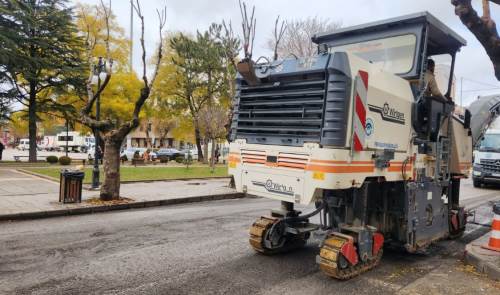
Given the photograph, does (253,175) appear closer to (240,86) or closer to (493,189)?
(240,86)

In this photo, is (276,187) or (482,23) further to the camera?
(276,187)

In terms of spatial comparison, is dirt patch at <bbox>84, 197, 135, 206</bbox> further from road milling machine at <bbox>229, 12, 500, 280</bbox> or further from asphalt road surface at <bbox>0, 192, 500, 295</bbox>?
road milling machine at <bbox>229, 12, 500, 280</bbox>

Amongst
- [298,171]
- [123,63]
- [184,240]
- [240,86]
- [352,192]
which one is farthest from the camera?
[123,63]

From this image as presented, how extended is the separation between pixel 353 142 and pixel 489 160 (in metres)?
16.9

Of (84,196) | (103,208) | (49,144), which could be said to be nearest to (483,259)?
(103,208)

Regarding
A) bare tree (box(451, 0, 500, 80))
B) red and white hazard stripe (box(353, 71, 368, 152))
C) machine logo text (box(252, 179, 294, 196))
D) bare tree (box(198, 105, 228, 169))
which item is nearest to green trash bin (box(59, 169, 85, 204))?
machine logo text (box(252, 179, 294, 196))

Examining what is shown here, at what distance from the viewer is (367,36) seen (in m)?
6.48

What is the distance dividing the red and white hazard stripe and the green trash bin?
8.90 m

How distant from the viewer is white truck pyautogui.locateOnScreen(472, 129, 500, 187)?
18594 millimetres

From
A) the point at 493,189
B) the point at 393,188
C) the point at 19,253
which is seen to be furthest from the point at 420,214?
the point at 493,189

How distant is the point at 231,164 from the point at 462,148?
14.9ft

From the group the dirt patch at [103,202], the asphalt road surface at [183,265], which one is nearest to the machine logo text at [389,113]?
the asphalt road surface at [183,265]

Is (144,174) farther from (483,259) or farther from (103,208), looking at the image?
(483,259)

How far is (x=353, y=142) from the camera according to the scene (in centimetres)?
499
